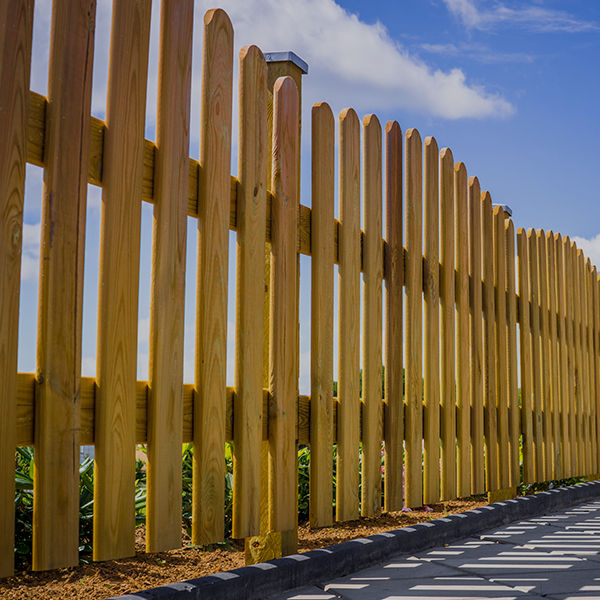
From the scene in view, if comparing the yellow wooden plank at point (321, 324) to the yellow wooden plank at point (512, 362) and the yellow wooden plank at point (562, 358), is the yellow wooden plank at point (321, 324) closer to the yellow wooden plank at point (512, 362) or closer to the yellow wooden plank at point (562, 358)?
the yellow wooden plank at point (512, 362)

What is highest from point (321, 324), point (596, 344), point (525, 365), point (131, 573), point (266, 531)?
point (596, 344)

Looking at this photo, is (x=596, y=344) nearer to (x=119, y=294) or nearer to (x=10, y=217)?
(x=119, y=294)

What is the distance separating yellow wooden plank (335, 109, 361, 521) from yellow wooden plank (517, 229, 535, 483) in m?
2.71

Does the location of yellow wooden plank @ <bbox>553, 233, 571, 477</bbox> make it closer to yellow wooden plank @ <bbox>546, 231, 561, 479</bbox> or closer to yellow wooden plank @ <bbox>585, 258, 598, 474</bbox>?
yellow wooden plank @ <bbox>546, 231, 561, 479</bbox>

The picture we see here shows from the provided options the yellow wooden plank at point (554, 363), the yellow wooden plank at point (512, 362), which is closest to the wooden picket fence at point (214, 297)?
the yellow wooden plank at point (512, 362)

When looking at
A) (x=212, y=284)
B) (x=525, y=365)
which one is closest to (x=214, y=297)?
(x=212, y=284)

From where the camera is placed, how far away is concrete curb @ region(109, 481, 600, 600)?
2.55 metres

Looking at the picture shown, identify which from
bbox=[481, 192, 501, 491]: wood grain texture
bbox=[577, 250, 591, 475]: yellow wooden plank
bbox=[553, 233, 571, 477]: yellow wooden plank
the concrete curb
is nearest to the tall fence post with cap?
the concrete curb

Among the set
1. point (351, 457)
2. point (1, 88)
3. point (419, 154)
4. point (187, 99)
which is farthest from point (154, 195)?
point (419, 154)

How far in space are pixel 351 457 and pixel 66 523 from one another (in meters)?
1.62

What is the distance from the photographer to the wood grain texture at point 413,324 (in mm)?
4258

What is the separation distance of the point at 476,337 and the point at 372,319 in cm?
155

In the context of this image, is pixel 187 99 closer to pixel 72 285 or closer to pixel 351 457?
pixel 72 285

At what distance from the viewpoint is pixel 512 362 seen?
19.2ft
